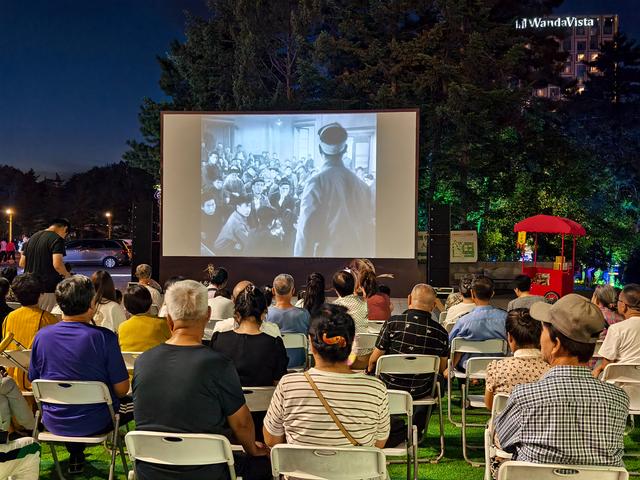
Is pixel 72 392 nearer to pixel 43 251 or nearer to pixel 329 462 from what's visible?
pixel 329 462

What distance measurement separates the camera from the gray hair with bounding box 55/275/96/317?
3229 millimetres

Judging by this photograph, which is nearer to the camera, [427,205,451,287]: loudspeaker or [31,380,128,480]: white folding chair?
[31,380,128,480]: white folding chair

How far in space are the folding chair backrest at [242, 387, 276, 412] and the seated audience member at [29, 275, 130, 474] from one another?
0.64m

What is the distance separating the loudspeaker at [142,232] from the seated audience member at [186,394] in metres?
12.2

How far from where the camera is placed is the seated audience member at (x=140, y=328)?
405cm

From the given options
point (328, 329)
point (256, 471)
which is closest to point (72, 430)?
point (256, 471)

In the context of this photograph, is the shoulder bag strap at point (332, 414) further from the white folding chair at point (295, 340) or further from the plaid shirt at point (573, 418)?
the white folding chair at point (295, 340)

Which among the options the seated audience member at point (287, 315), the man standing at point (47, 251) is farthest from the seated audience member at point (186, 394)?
the man standing at point (47, 251)

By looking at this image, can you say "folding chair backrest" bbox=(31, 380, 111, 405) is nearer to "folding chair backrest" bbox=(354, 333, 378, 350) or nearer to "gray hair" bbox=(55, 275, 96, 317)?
"gray hair" bbox=(55, 275, 96, 317)

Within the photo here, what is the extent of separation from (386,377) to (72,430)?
5.90 feet

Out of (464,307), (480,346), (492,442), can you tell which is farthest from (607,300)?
(492,442)

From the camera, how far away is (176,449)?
2.37 m

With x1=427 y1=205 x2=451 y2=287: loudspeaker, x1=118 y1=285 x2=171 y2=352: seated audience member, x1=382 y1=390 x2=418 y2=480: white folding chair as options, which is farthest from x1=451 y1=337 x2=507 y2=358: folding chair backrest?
x1=427 y1=205 x2=451 y2=287: loudspeaker

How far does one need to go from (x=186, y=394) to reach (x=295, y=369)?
2218mm
